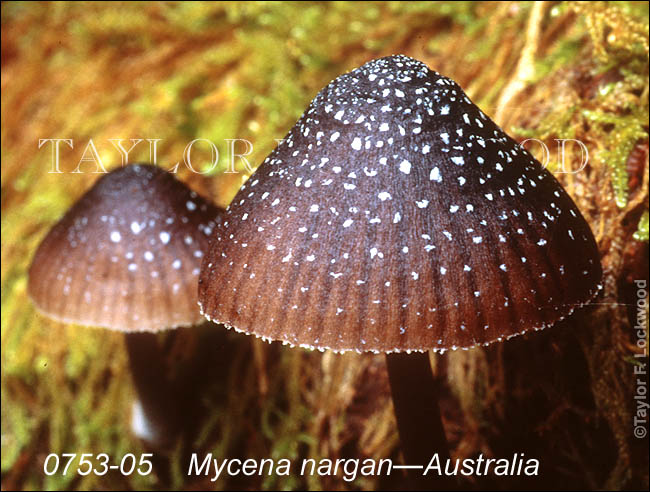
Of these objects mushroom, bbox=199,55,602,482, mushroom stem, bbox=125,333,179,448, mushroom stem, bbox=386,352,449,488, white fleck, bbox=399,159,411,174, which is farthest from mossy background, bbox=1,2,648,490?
white fleck, bbox=399,159,411,174

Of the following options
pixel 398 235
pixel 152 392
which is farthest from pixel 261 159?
pixel 398 235

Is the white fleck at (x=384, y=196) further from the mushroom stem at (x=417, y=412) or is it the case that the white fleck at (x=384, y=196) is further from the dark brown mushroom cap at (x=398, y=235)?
the mushroom stem at (x=417, y=412)

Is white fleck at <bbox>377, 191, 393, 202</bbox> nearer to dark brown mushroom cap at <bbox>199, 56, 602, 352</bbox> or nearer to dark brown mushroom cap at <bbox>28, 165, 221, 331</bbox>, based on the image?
dark brown mushroom cap at <bbox>199, 56, 602, 352</bbox>

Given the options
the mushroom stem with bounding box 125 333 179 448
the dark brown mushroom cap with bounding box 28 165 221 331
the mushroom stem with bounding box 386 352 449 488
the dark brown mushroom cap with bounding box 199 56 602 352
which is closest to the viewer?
the dark brown mushroom cap with bounding box 199 56 602 352

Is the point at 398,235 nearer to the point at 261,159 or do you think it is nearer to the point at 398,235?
the point at 398,235

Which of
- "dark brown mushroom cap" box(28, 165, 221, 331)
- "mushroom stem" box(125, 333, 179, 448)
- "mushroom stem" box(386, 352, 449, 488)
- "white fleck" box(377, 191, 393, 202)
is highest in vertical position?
"white fleck" box(377, 191, 393, 202)
